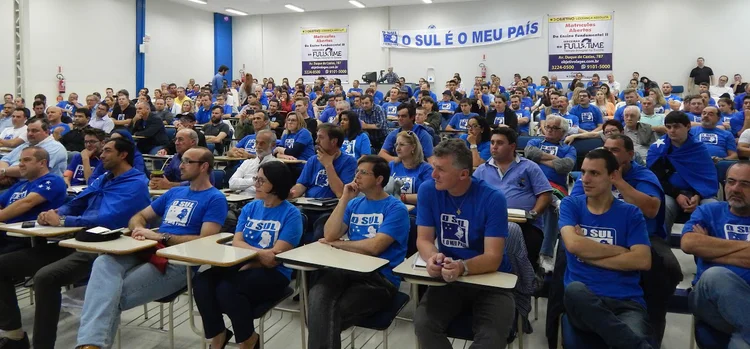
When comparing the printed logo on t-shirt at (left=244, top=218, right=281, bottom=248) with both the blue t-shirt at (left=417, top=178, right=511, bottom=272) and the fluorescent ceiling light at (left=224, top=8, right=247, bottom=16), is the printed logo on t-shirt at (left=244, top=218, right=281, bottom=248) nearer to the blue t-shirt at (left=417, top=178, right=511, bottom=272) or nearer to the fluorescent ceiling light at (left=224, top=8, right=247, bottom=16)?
the blue t-shirt at (left=417, top=178, right=511, bottom=272)

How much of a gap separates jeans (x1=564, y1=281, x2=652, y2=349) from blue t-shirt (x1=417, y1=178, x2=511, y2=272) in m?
0.35

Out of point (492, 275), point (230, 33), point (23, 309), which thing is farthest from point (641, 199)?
point (230, 33)

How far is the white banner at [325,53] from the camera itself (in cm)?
1762

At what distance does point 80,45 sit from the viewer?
552 inches

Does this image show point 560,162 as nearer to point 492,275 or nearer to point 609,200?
point 609,200

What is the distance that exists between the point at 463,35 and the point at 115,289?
48.4 feet

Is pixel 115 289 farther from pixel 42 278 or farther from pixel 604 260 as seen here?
pixel 604 260

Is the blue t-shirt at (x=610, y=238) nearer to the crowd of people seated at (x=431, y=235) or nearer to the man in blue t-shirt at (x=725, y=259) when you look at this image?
the crowd of people seated at (x=431, y=235)

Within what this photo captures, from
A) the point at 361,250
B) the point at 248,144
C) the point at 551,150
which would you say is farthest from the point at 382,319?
the point at 248,144

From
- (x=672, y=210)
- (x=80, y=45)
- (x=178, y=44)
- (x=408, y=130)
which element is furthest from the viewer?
(x=178, y=44)

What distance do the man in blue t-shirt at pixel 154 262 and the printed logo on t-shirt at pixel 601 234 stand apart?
2.07 metres

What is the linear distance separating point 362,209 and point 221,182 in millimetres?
2421

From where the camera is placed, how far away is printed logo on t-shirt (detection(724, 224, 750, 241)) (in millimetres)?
2484

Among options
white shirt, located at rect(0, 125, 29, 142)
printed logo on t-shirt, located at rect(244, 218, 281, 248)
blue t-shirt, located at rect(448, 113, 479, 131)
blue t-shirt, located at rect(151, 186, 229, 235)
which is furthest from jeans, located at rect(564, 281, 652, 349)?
white shirt, located at rect(0, 125, 29, 142)
